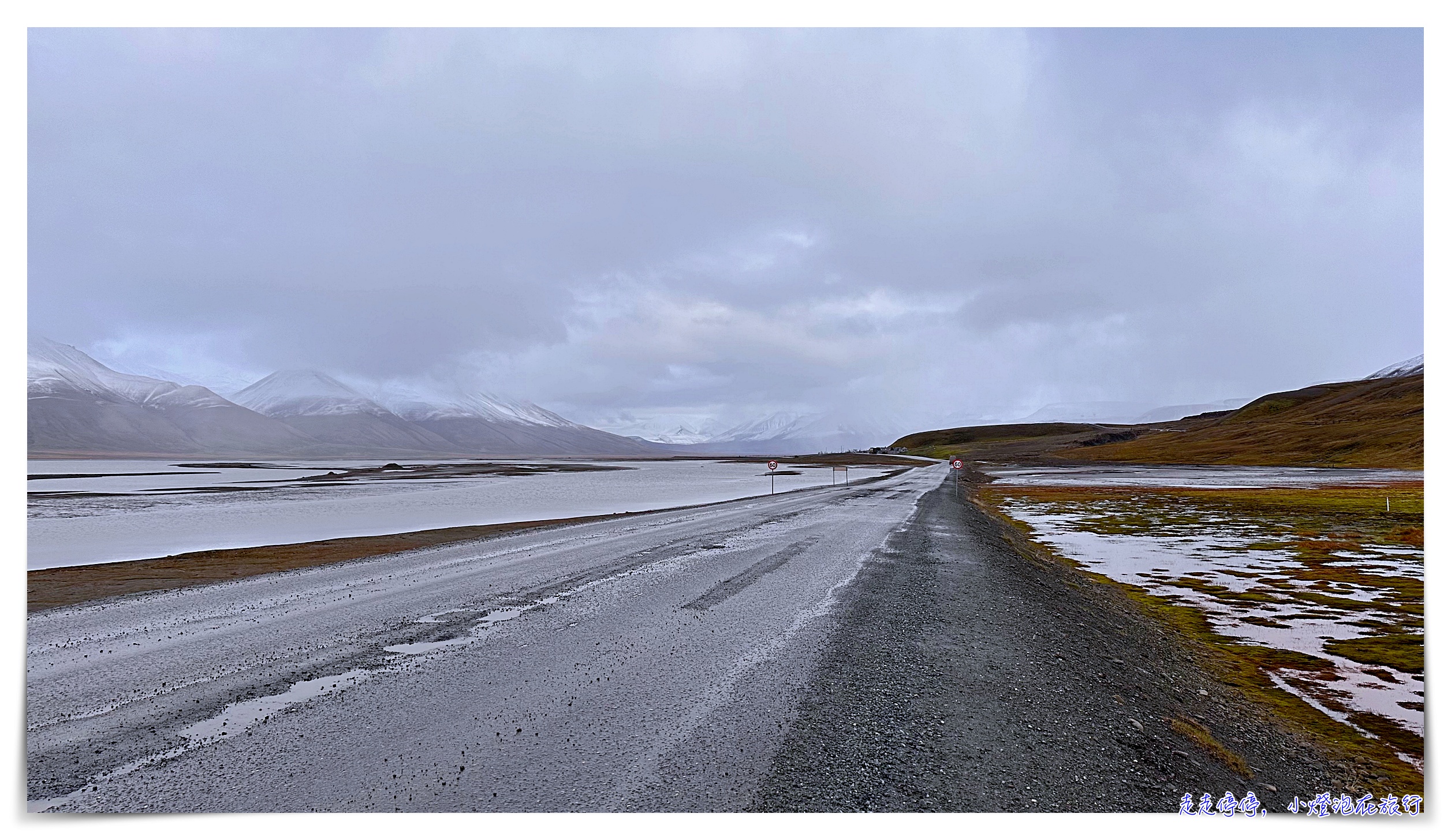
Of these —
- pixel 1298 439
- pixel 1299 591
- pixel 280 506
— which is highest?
pixel 1298 439

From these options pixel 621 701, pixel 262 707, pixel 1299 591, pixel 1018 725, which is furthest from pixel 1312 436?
pixel 262 707

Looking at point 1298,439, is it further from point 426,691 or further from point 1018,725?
point 426,691

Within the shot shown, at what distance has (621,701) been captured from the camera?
22.8ft

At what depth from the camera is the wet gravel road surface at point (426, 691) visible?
17.0 ft

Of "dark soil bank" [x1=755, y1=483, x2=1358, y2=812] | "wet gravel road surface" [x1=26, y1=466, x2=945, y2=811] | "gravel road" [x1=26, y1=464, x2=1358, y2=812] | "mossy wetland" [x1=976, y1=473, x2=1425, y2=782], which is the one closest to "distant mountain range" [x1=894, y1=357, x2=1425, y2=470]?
"mossy wetland" [x1=976, y1=473, x2=1425, y2=782]

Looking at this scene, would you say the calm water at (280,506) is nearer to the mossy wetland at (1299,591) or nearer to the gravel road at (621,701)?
the gravel road at (621,701)

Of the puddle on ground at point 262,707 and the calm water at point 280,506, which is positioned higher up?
the puddle on ground at point 262,707

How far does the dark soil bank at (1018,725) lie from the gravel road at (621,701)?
0.10 ft

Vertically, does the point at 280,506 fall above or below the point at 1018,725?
below

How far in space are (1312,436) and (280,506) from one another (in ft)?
490

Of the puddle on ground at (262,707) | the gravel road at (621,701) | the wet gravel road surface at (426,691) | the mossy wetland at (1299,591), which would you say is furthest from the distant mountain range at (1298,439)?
the puddle on ground at (262,707)

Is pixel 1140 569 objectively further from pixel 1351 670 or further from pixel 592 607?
pixel 592 607

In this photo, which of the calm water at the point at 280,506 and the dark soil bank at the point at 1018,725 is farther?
the calm water at the point at 280,506

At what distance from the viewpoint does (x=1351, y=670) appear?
956 centimetres
